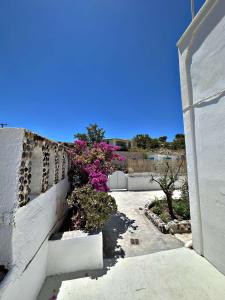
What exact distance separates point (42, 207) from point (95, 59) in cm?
867

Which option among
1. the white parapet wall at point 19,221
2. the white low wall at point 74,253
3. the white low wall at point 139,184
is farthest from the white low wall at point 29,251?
the white low wall at point 139,184

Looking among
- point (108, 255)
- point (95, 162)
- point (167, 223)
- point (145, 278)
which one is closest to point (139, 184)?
point (167, 223)

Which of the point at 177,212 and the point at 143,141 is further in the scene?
the point at 143,141

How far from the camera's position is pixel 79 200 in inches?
207

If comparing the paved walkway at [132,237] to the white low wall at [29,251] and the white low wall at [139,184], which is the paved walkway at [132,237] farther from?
the white low wall at [139,184]

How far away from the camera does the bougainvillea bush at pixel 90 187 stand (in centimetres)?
469

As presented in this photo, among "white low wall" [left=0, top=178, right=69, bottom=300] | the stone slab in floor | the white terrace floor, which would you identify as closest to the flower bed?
the white terrace floor

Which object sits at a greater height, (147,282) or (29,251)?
(29,251)

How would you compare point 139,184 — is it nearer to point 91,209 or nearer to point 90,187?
point 90,187

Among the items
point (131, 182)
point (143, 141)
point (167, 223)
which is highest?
point (143, 141)

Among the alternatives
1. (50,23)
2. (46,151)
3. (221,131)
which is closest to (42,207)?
(46,151)

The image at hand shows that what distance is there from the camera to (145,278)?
3.70 metres

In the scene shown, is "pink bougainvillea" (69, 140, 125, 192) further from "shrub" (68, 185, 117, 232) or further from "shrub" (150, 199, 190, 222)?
"shrub" (150, 199, 190, 222)

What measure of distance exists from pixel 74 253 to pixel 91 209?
1.21 m
